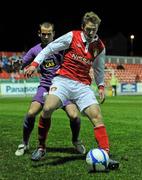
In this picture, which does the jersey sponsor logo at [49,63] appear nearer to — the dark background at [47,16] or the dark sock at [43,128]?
the dark sock at [43,128]

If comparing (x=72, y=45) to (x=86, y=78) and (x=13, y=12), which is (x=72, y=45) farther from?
(x=13, y=12)

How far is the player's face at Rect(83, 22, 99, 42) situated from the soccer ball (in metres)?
1.70

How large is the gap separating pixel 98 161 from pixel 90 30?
189 cm

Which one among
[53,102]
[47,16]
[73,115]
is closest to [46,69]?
[73,115]

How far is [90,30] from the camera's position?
6699 mm

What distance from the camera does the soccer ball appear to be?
20.6 ft

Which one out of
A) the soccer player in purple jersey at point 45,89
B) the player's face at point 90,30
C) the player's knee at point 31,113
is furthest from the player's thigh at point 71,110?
the player's face at point 90,30

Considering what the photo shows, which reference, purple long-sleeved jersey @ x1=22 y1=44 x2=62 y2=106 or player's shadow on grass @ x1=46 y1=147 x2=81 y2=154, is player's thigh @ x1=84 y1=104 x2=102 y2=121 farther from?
player's shadow on grass @ x1=46 y1=147 x2=81 y2=154

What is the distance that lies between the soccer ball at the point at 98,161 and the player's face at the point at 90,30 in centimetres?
170

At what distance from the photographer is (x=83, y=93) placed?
6.83 m

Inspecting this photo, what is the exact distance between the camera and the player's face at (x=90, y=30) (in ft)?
21.8

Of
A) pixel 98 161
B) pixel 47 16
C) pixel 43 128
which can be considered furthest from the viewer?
pixel 47 16

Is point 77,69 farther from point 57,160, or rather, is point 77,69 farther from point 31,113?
point 57,160

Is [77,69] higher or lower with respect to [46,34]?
lower
